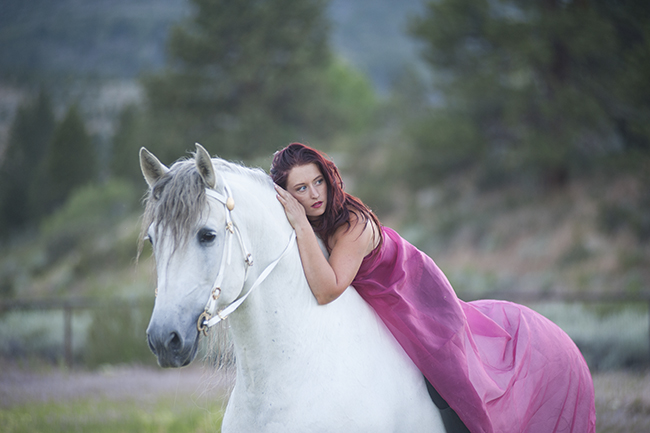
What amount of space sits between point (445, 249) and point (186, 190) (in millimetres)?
14522

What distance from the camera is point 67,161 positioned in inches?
1511

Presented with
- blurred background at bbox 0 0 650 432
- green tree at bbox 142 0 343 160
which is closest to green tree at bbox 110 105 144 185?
blurred background at bbox 0 0 650 432

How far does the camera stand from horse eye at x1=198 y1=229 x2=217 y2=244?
187cm

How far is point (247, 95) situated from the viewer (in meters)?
22.7

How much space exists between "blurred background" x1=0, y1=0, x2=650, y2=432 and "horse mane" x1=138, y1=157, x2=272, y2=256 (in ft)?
1.15

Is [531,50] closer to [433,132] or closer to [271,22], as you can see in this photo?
[433,132]

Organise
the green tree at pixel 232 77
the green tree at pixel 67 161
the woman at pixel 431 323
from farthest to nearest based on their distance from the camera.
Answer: the green tree at pixel 67 161 → the green tree at pixel 232 77 → the woman at pixel 431 323

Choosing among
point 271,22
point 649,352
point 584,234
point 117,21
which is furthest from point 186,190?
point 117,21

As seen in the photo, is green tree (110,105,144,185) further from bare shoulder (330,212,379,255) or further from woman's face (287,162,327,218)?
bare shoulder (330,212,379,255)

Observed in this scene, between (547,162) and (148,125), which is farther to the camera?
(148,125)

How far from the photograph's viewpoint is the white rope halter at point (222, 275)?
1.83 m

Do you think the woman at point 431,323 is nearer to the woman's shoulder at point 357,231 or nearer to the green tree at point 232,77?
the woman's shoulder at point 357,231

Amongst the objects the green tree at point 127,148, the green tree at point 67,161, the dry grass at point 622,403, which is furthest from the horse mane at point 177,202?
the green tree at point 67,161

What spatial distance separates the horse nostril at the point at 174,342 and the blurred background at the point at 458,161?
45 cm
